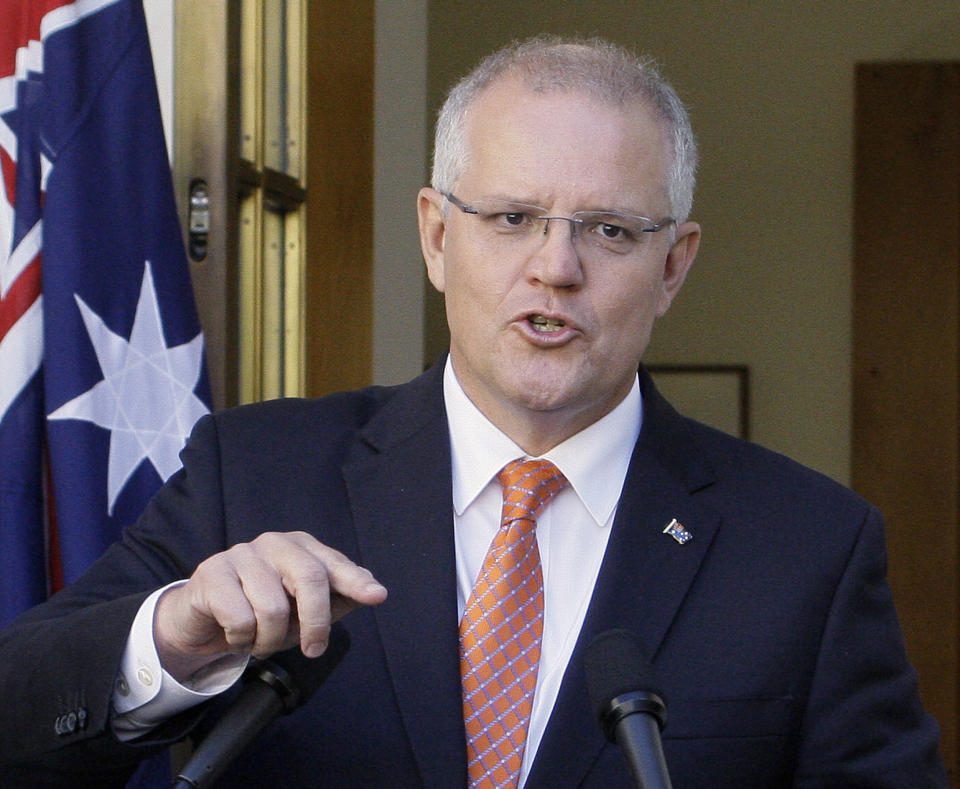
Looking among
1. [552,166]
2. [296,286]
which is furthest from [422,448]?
[296,286]

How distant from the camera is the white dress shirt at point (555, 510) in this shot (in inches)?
61.8

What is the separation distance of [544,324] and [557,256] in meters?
0.08

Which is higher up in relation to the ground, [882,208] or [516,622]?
[882,208]

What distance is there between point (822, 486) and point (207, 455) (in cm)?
77

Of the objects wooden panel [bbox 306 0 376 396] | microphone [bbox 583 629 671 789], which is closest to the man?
microphone [bbox 583 629 671 789]

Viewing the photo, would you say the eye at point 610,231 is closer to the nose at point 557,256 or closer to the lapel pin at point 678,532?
the nose at point 557,256

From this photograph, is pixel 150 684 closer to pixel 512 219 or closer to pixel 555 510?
pixel 555 510

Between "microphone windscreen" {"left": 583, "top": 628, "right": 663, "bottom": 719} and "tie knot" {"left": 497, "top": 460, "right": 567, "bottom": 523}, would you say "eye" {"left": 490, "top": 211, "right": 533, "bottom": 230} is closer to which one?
"tie knot" {"left": 497, "top": 460, "right": 567, "bottom": 523}

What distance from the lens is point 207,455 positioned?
1.64 metres

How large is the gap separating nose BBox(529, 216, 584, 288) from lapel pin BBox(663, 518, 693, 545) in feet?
1.04

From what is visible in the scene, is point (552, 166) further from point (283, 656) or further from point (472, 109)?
point (283, 656)

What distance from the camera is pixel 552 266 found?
5.09ft

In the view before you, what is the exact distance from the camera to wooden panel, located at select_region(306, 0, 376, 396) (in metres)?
2.79

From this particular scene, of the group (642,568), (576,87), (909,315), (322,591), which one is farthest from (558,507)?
A: (909,315)
